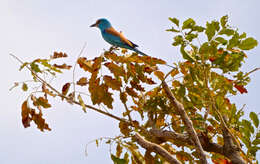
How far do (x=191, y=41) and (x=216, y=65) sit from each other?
273mm

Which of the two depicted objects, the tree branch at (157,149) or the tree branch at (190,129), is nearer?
the tree branch at (190,129)

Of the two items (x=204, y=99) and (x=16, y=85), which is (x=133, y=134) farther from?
(x=16, y=85)

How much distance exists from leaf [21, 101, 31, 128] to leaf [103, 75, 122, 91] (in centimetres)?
68

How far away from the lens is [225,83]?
261cm

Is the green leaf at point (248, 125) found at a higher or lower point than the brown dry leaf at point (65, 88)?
lower

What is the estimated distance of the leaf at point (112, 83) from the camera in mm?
2629

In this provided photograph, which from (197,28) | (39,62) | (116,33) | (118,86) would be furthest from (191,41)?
(116,33)

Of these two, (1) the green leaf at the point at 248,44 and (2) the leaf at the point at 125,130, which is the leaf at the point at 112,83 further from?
(1) the green leaf at the point at 248,44

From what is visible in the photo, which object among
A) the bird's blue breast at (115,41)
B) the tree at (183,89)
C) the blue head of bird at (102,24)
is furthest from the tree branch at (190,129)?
the blue head of bird at (102,24)

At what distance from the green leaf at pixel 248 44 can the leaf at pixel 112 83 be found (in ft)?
3.20

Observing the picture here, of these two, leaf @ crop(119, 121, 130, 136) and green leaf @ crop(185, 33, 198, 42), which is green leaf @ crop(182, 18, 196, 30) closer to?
green leaf @ crop(185, 33, 198, 42)

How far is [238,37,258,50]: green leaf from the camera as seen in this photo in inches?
104

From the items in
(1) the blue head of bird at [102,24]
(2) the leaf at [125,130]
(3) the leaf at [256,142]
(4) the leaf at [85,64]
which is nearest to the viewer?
(3) the leaf at [256,142]

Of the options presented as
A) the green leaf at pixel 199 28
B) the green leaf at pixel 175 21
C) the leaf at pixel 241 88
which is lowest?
the leaf at pixel 241 88
